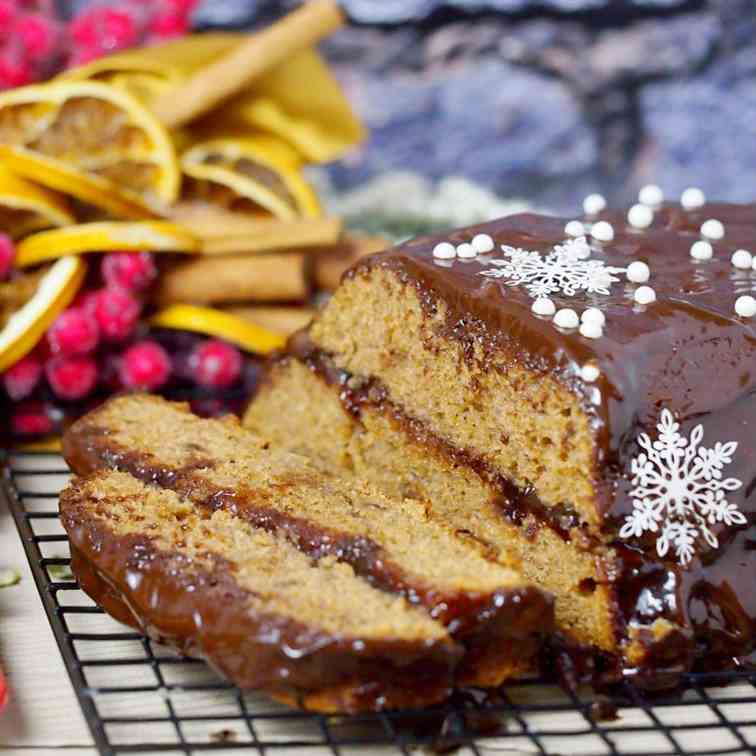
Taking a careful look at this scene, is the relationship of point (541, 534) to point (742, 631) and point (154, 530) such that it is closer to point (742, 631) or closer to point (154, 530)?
point (742, 631)

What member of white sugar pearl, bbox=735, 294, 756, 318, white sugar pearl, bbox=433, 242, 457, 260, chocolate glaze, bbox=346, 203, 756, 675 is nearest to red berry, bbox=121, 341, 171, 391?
white sugar pearl, bbox=433, 242, 457, 260

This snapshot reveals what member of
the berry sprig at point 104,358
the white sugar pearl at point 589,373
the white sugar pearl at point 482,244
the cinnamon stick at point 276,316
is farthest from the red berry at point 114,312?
the white sugar pearl at point 589,373

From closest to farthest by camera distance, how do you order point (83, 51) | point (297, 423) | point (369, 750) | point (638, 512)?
point (369, 750), point (638, 512), point (297, 423), point (83, 51)

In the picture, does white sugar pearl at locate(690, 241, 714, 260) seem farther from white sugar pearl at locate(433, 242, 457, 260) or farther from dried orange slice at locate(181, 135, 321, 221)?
dried orange slice at locate(181, 135, 321, 221)

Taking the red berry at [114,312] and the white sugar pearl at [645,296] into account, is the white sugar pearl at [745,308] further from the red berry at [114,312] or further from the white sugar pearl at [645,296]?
the red berry at [114,312]

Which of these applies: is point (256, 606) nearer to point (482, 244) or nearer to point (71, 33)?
point (482, 244)

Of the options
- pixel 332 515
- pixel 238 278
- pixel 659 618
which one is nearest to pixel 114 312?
pixel 238 278

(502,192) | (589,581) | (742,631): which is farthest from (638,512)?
(502,192)
